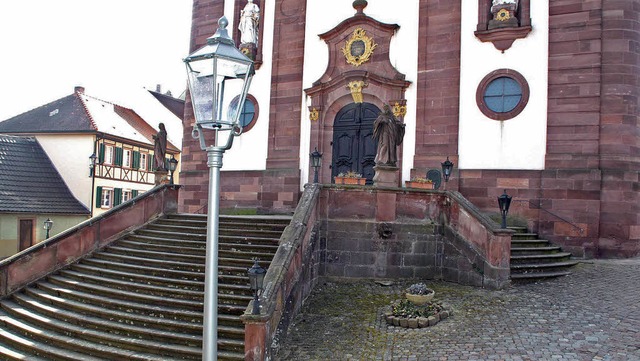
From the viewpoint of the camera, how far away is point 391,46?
600 inches

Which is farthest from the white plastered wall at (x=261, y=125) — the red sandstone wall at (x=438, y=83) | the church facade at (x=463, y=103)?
the red sandstone wall at (x=438, y=83)

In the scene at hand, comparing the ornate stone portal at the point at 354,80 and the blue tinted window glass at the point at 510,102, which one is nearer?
the blue tinted window glass at the point at 510,102

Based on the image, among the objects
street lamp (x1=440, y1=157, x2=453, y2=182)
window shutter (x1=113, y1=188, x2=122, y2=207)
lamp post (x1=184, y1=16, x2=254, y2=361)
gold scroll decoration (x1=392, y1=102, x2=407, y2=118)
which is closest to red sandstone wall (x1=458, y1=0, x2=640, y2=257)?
street lamp (x1=440, y1=157, x2=453, y2=182)

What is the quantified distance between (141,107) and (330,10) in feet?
76.1

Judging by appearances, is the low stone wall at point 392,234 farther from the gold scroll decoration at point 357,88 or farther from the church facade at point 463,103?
the gold scroll decoration at point 357,88

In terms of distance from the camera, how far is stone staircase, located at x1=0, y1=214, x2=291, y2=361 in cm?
849

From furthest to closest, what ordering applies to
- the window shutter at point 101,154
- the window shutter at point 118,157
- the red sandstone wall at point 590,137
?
the window shutter at point 118,157 → the window shutter at point 101,154 → the red sandstone wall at point 590,137

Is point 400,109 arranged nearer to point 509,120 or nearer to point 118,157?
point 509,120

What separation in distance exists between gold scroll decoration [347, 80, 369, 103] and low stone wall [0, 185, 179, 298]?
5845 millimetres

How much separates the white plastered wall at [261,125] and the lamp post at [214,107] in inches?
475

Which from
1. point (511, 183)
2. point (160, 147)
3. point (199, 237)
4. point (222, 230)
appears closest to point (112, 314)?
point (199, 237)

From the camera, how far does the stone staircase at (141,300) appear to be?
8492 millimetres

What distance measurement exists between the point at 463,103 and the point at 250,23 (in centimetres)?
750

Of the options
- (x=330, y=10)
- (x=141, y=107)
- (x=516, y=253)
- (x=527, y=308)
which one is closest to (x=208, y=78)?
(x=527, y=308)
